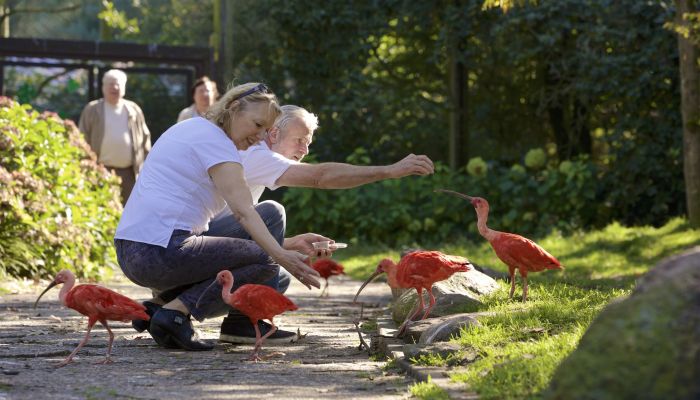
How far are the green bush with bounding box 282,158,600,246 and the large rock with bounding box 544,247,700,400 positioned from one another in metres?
12.1

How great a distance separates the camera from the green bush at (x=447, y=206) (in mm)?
16438

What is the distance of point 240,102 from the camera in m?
6.43

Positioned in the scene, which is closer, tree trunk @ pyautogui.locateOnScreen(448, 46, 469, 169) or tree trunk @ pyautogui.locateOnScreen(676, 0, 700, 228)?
tree trunk @ pyautogui.locateOnScreen(676, 0, 700, 228)

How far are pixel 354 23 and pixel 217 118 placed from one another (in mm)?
13305

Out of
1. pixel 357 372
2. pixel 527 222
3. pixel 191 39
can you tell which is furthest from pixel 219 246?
pixel 191 39

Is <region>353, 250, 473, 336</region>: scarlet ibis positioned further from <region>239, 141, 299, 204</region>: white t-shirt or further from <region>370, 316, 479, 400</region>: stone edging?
<region>239, 141, 299, 204</region>: white t-shirt

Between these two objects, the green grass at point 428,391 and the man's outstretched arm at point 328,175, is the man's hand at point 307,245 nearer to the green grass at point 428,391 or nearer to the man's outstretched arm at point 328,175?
the man's outstretched arm at point 328,175

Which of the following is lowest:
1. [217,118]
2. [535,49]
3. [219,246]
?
[219,246]

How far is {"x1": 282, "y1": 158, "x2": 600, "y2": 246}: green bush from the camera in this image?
16438 millimetres

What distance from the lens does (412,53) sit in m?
20.4

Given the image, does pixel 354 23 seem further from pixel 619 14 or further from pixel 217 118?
pixel 217 118

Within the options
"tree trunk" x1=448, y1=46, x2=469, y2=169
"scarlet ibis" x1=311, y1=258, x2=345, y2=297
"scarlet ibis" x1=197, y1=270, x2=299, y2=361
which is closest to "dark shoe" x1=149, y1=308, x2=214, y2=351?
"scarlet ibis" x1=197, y1=270, x2=299, y2=361

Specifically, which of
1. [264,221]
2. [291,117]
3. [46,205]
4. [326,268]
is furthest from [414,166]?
[46,205]

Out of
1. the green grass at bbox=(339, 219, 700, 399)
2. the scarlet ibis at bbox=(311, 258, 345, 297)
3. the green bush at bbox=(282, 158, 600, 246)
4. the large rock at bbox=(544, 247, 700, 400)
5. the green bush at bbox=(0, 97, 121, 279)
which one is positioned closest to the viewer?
the large rock at bbox=(544, 247, 700, 400)
